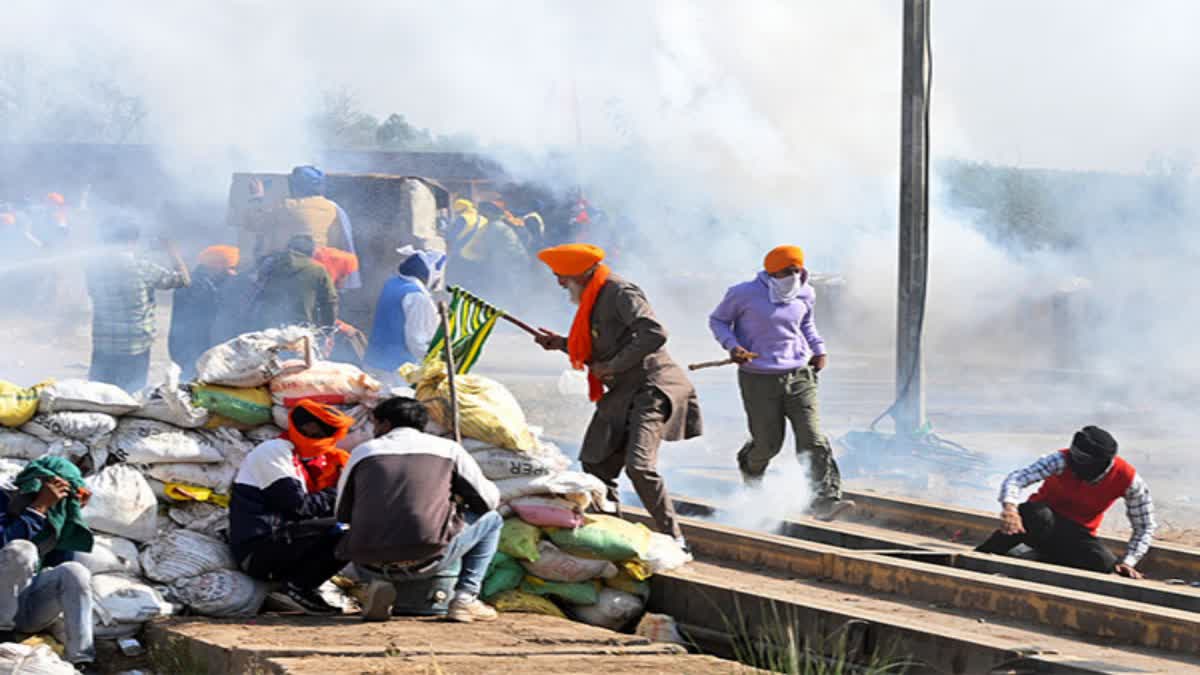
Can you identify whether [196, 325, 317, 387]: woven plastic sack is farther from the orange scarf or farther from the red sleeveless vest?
the red sleeveless vest

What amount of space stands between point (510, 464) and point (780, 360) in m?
2.62

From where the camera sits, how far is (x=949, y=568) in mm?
9055

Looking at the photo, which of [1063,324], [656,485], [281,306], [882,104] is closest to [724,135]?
[882,104]

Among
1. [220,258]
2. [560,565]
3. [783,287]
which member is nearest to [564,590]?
[560,565]

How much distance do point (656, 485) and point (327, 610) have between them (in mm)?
1830

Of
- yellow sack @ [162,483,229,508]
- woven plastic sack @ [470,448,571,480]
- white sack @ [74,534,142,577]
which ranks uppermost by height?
woven plastic sack @ [470,448,571,480]

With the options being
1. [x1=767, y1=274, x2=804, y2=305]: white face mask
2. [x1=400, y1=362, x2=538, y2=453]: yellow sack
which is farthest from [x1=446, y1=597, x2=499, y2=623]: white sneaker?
[x1=767, y1=274, x2=804, y2=305]: white face mask

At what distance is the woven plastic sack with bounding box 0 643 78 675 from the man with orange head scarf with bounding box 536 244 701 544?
10.1ft

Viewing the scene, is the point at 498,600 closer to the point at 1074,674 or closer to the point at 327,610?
the point at 327,610

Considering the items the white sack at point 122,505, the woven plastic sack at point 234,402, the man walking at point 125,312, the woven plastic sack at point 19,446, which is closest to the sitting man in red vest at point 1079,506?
the woven plastic sack at point 234,402

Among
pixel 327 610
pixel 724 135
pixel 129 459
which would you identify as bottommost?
pixel 327 610

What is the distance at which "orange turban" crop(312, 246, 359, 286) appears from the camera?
45.8 ft

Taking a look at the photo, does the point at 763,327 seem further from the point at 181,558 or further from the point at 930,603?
the point at 181,558

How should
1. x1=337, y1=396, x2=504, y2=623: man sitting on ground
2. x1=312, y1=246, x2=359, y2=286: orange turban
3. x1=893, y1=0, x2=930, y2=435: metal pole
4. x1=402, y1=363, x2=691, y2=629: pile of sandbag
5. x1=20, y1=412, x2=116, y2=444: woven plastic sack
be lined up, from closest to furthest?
x1=337, y1=396, x2=504, y2=623: man sitting on ground
x1=20, y1=412, x2=116, y2=444: woven plastic sack
x1=402, y1=363, x2=691, y2=629: pile of sandbag
x1=312, y1=246, x2=359, y2=286: orange turban
x1=893, y1=0, x2=930, y2=435: metal pole
